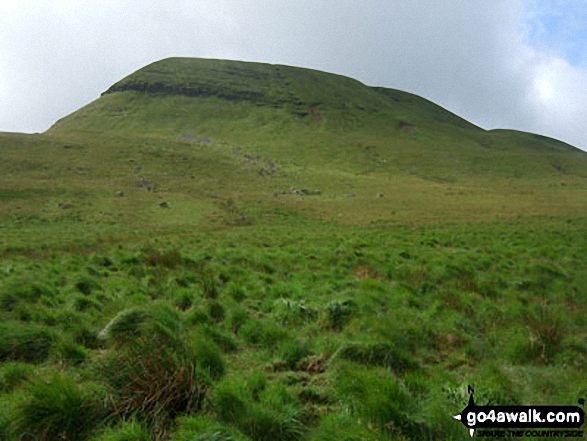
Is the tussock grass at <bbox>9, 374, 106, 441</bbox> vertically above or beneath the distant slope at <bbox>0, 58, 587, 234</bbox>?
beneath

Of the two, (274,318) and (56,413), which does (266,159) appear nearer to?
(274,318)

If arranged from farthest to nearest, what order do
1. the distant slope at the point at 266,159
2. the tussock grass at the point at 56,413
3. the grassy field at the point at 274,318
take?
1. the distant slope at the point at 266,159
2. the grassy field at the point at 274,318
3. the tussock grass at the point at 56,413

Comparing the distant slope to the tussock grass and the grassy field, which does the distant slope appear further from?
the tussock grass

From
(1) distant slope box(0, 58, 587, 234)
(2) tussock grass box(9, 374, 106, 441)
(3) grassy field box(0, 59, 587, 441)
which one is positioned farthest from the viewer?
(1) distant slope box(0, 58, 587, 234)

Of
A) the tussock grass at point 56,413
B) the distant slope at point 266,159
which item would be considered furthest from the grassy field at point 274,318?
the distant slope at point 266,159

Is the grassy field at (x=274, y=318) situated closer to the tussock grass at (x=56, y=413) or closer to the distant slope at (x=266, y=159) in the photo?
the tussock grass at (x=56, y=413)

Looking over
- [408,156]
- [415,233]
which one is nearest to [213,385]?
[415,233]

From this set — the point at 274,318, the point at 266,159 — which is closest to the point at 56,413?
the point at 274,318

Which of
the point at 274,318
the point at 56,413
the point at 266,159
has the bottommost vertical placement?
the point at 274,318

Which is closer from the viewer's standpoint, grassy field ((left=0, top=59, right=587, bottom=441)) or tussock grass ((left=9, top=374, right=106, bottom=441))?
tussock grass ((left=9, top=374, right=106, bottom=441))

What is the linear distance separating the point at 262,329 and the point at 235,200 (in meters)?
37.0

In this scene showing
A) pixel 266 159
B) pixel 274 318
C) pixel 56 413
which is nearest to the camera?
pixel 56 413

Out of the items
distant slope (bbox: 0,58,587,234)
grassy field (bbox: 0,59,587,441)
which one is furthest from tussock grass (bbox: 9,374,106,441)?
distant slope (bbox: 0,58,587,234)

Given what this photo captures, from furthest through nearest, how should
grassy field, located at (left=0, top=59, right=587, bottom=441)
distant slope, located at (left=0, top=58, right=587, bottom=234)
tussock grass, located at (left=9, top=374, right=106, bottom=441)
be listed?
distant slope, located at (left=0, top=58, right=587, bottom=234), grassy field, located at (left=0, top=59, right=587, bottom=441), tussock grass, located at (left=9, top=374, right=106, bottom=441)
